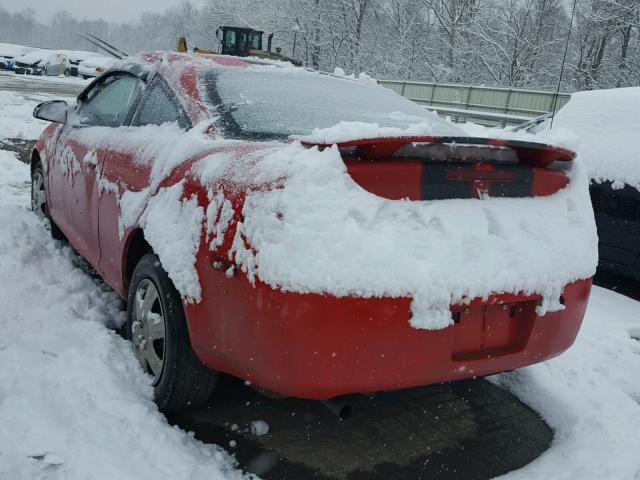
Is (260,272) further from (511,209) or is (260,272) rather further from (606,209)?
(606,209)

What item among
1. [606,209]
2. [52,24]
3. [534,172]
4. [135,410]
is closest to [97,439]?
[135,410]

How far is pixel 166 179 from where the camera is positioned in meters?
2.52

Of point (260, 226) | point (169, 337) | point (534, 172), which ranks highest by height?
point (534, 172)

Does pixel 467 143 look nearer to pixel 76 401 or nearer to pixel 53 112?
pixel 76 401

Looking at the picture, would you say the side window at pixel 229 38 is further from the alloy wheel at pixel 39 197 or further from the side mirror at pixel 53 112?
the side mirror at pixel 53 112

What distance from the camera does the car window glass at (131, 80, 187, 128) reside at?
2814 millimetres

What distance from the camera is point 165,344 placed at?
2455mm

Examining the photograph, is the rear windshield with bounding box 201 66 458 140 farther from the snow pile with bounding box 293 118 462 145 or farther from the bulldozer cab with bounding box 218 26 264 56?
the bulldozer cab with bounding box 218 26 264 56

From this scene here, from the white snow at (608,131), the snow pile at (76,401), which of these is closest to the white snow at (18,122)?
the snow pile at (76,401)

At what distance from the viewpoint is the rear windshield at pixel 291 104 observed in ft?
8.70

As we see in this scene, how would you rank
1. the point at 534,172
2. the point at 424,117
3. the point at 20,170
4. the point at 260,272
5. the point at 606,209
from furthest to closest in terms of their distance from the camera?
1. the point at 20,170
2. the point at 606,209
3. the point at 424,117
4. the point at 534,172
5. the point at 260,272

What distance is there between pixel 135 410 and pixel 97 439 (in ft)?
0.75

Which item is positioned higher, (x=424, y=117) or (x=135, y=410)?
(x=424, y=117)

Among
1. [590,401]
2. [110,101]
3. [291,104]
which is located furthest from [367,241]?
[110,101]
